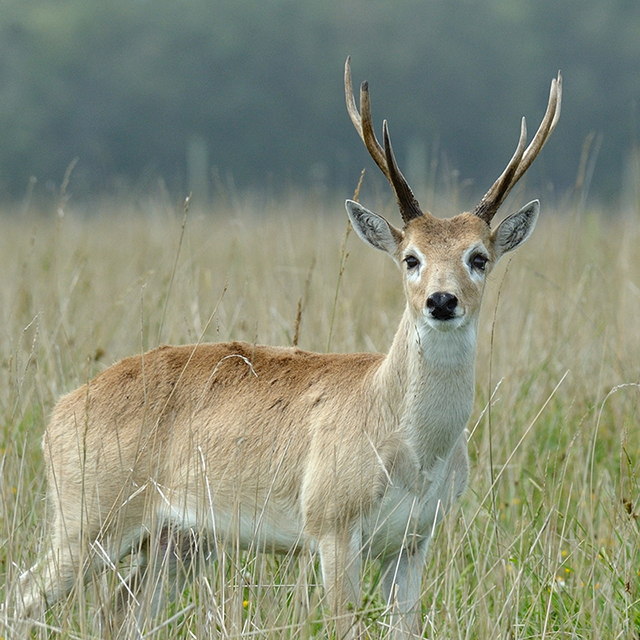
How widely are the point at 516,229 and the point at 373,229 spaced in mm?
683

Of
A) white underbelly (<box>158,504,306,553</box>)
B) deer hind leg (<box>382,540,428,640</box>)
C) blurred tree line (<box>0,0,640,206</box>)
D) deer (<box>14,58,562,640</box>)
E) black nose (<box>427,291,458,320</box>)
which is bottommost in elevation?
deer hind leg (<box>382,540,428,640</box>)

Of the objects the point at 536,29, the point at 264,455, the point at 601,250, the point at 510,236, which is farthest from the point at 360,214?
the point at 536,29

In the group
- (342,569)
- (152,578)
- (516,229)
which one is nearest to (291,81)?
(516,229)

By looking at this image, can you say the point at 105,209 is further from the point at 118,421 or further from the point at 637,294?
the point at 118,421

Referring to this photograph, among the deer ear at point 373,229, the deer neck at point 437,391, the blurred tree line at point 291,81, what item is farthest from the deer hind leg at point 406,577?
the blurred tree line at point 291,81

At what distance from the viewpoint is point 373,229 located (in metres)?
4.79

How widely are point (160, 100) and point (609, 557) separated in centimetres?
3673

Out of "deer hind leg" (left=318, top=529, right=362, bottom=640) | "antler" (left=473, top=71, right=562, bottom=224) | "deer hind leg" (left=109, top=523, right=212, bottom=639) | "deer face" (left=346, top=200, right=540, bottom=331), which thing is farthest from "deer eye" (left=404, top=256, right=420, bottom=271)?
"deer hind leg" (left=109, top=523, right=212, bottom=639)

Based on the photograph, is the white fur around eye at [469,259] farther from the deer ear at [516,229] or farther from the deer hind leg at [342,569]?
the deer hind leg at [342,569]

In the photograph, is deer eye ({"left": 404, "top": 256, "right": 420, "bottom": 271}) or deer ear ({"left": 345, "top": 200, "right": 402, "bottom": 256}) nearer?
deer eye ({"left": 404, "top": 256, "right": 420, "bottom": 271})

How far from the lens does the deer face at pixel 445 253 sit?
165 inches

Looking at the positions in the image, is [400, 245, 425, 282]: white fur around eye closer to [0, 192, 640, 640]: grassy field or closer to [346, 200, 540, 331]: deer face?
[346, 200, 540, 331]: deer face

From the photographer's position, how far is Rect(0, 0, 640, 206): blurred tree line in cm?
3147

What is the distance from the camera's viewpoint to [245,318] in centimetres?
657
